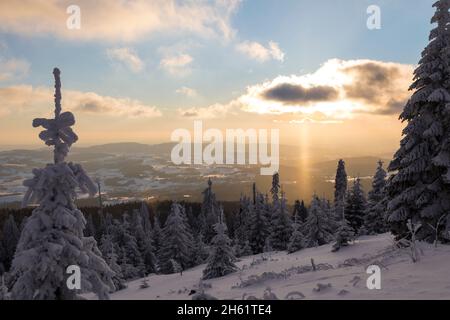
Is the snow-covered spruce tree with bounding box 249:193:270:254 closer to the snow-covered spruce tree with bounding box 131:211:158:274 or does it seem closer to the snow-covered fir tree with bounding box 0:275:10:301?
the snow-covered spruce tree with bounding box 131:211:158:274

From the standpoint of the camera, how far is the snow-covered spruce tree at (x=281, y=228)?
52.0 meters

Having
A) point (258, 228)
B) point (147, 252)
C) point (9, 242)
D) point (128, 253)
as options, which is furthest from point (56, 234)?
point (9, 242)

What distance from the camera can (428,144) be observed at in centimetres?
1755

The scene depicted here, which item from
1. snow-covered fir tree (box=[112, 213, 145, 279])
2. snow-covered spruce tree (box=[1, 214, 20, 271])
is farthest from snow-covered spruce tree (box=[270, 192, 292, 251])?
snow-covered spruce tree (box=[1, 214, 20, 271])

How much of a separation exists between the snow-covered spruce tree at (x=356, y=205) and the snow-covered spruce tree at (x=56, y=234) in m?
43.6

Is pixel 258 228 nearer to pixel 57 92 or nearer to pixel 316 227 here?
pixel 316 227

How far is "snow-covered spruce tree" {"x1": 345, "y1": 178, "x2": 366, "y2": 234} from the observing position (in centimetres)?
4712

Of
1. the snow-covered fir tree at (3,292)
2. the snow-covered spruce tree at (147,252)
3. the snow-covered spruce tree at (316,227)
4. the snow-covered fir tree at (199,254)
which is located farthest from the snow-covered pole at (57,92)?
the snow-covered spruce tree at (147,252)

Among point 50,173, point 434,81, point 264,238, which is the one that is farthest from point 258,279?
point 264,238

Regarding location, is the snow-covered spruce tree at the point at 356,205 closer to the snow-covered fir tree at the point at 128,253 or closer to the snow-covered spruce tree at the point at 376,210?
the snow-covered spruce tree at the point at 376,210

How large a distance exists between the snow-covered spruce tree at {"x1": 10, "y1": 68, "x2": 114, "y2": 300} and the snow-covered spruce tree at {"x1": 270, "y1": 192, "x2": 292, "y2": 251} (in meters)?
45.1

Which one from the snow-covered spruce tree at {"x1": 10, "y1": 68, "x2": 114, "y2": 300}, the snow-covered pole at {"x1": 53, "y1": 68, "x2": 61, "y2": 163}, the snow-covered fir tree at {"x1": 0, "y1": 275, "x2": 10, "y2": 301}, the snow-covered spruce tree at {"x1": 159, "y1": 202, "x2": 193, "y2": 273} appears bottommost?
the snow-covered spruce tree at {"x1": 159, "y1": 202, "x2": 193, "y2": 273}

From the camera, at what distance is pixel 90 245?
9148 millimetres
